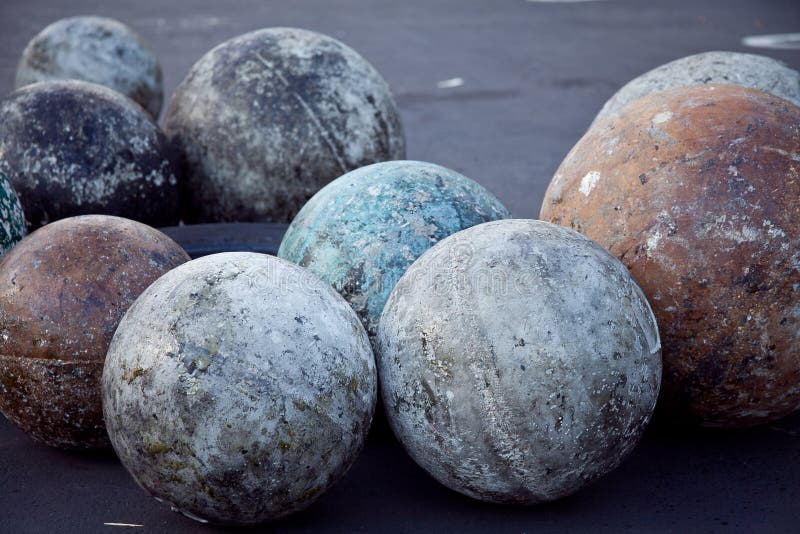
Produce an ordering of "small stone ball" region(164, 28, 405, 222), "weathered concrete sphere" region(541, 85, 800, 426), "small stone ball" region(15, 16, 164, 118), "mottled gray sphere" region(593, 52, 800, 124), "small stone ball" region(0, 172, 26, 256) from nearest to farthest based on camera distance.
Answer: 1. "weathered concrete sphere" region(541, 85, 800, 426)
2. "small stone ball" region(0, 172, 26, 256)
3. "mottled gray sphere" region(593, 52, 800, 124)
4. "small stone ball" region(164, 28, 405, 222)
5. "small stone ball" region(15, 16, 164, 118)

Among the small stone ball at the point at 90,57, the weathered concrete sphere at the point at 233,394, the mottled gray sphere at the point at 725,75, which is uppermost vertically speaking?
the mottled gray sphere at the point at 725,75

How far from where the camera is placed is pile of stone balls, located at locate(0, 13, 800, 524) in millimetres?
3086

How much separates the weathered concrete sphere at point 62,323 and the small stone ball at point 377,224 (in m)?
0.72

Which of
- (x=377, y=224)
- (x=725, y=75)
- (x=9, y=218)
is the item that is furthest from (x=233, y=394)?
(x=725, y=75)

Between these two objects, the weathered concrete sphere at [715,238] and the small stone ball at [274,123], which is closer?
the weathered concrete sphere at [715,238]

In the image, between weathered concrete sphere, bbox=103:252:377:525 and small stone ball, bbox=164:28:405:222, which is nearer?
weathered concrete sphere, bbox=103:252:377:525

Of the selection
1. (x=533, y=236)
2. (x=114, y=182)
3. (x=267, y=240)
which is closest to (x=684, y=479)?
(x=533, y=236)

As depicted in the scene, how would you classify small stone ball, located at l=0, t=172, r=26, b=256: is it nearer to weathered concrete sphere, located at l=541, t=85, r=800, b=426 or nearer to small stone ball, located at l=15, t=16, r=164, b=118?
weathered concrete sphere, located at l=541, t=85, r=800, b=426

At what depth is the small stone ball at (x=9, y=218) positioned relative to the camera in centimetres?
412

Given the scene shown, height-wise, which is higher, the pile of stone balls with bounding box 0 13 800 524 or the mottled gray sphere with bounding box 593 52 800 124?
the mottled gray sphere with bounding box 593 52 800 124

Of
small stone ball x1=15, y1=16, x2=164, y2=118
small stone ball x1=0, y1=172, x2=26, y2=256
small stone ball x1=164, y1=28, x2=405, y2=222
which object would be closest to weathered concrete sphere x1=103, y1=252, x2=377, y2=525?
small stone ball x1=0, y1=172, x2=26, y2=256

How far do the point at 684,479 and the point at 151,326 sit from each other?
2.18 meters

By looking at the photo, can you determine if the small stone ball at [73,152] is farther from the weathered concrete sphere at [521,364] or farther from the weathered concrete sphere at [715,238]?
the weathered concrete sphere at [715,238]

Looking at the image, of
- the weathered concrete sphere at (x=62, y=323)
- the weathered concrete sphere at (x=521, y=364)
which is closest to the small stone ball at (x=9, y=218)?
the weathered concrete sphere at (x=62, y=323)
